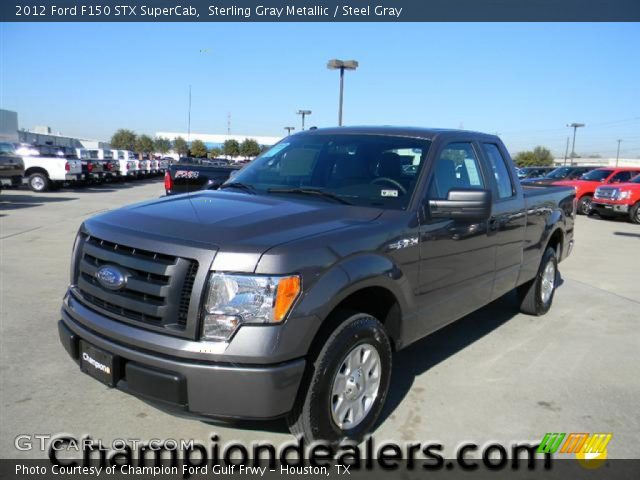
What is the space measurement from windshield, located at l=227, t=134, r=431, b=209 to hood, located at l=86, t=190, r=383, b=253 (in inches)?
8.9

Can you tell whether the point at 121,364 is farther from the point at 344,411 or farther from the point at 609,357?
the point at 609,357

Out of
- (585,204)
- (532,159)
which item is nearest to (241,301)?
(585,204)

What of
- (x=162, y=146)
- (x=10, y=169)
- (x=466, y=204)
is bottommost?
(x=10, y=169)

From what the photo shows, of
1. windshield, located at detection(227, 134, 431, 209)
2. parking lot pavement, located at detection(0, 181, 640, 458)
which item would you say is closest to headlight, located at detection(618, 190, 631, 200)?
parking lot pavement, located at detection(0, 181, 640, 458)

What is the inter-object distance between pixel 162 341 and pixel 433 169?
220 cm

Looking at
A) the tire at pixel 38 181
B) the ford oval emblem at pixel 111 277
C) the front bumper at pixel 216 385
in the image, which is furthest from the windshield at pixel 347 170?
the tire at pixel 38 181

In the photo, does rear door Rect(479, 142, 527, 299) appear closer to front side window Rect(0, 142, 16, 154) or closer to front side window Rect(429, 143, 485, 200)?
front side window Rect(429, 143, 485, 200)

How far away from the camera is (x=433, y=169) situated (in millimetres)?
3764

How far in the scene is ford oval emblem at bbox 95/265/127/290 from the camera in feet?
9.15

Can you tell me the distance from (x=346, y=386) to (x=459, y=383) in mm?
1489

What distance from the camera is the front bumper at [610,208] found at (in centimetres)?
1694

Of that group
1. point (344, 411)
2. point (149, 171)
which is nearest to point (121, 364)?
point (344, 411)

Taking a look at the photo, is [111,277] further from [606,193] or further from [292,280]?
[606,193]

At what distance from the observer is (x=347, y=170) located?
393 cm
